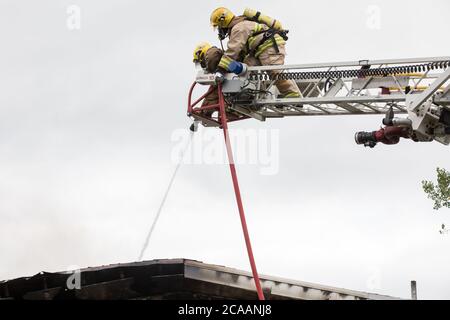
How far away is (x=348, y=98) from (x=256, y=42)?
1.37m

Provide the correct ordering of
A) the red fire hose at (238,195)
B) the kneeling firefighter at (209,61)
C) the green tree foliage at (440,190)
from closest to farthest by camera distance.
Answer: the red fire hose at (238,195) → the kneeling firefighter at (209,61) → the green tree foliage at (440,190)

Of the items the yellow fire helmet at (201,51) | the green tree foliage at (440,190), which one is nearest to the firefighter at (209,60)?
the yellow fire helmet at (201,51)

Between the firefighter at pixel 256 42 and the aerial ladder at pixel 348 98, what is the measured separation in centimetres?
15

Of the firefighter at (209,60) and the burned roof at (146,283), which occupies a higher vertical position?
the firefighter at (209,60)

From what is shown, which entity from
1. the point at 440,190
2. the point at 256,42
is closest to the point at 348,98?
the point at 256,42

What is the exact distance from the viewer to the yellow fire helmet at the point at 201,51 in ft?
37.8

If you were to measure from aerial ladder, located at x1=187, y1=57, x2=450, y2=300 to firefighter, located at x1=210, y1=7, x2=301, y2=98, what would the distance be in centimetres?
15

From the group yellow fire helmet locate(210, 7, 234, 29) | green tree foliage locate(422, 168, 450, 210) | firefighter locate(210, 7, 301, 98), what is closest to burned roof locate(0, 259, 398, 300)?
firefighter locate(210, 7, 301, 98)

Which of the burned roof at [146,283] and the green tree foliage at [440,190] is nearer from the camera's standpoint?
the burned roof at [146,283]

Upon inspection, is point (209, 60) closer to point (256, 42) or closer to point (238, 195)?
point (256, 42)

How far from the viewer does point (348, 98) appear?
1096 centimetres

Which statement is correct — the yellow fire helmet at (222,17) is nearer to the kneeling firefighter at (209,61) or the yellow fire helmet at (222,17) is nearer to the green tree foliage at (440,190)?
the kneeling firefighter at (209,61)

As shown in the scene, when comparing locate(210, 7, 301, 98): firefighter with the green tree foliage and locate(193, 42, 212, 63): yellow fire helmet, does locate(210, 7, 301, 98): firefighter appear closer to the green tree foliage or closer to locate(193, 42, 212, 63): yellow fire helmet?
locate(193, 42, 212, 63): yellow fire helmet
